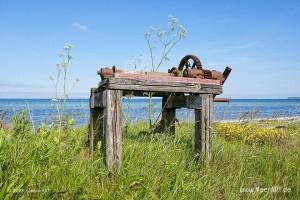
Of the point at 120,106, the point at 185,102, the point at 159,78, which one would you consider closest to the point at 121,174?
the point at 120,106

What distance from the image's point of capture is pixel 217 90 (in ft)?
17.0

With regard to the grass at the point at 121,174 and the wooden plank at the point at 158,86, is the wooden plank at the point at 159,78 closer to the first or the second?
the wooden plank at the point at 158,86

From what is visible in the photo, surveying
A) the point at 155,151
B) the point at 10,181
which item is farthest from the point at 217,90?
the point at 10,181

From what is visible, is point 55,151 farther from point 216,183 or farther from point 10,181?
point 216,183

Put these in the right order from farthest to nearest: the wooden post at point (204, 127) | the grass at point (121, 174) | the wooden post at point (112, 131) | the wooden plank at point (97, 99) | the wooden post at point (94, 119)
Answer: the wooden post at point (204, 127) < the wooden post at point (94, 119) < the wooden plank at point (97, 99) < the wooden post at point (112, 131) < the grass at point (121, 174)

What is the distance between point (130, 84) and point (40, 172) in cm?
156

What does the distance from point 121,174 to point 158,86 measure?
1327mm

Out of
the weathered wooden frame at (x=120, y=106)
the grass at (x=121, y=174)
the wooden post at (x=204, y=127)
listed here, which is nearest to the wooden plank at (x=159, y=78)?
the weathered wooden frame at (x=120, y=106)

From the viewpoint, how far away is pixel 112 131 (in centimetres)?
416

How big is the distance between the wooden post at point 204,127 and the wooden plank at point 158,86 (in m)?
0.12

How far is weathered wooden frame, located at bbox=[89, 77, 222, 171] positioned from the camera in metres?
4.15

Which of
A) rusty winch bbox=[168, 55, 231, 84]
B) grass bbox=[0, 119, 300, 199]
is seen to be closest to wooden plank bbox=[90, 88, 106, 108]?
grass bbox=[0, 119, 300, 199]

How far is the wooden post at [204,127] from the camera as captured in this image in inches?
199

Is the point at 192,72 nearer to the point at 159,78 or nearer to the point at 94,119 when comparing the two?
the point at 159,78
